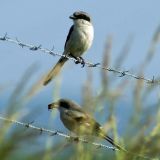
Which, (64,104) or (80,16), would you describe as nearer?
(64,104)

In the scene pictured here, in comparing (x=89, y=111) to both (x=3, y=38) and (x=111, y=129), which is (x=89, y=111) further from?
(x=3, y=38)

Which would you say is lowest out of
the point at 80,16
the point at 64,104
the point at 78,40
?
the point at 64,104

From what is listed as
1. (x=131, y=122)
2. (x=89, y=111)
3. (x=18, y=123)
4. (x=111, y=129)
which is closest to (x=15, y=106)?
(x=18, y=123)

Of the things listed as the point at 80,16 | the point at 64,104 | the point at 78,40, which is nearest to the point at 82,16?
the point at 80,16

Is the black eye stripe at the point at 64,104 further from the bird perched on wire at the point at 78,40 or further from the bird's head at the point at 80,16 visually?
the bird's head at the point at 80,16

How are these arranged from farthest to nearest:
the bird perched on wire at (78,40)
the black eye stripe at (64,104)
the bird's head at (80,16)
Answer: the bird's head at (80,16) < the bird perched on wire at (78,40) < the black eye stripe at (64,104)

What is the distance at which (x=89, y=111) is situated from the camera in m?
1.98

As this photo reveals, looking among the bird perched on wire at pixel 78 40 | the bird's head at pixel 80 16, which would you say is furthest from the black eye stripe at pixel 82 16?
the bird perched on wire at pixel 78 40

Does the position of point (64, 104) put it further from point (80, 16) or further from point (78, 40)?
point (80, 16)

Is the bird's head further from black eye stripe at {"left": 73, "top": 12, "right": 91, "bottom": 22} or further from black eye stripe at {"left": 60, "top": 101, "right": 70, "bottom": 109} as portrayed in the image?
black eye stripe at {"left": 60, "top": 101, "right": 70, "bottom": 109}

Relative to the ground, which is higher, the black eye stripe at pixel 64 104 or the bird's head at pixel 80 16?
the bird's head at pixel 80 16

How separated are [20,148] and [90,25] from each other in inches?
352

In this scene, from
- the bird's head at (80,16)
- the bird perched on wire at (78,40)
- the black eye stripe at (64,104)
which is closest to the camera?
the black eye stripe at (64,104)

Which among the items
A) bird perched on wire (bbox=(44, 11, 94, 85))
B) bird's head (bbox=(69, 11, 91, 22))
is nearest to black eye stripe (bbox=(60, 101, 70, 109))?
bird perched on wire (bbox=(44, 11, 94, 85))
